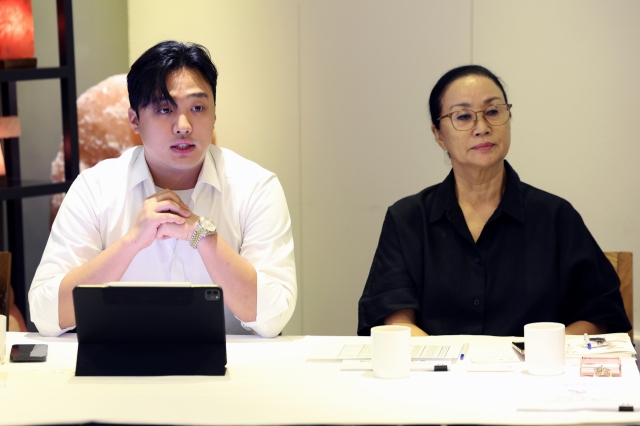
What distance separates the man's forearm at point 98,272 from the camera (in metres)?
2.18

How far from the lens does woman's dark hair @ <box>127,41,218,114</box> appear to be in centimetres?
231

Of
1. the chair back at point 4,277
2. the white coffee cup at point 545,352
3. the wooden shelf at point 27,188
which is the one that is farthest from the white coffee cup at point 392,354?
the wooden shelf at point 27,188

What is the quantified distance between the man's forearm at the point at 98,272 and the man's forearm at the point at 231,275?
192mm

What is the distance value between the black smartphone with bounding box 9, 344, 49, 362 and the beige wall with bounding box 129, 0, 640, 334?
1970 millimetres

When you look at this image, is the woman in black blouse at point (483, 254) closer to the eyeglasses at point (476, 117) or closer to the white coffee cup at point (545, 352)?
the eyeglasses at point (476, 117)

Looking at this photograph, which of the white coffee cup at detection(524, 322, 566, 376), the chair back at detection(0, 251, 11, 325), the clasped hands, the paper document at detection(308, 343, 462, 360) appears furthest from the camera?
the chair back at detection(0, 251, 11, 325)

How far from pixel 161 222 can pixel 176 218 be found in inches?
1.6

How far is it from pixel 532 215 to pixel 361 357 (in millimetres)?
838

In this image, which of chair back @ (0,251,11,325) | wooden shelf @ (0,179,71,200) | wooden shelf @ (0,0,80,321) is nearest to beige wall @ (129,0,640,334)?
wooden shelf @ (0,0,80,321)

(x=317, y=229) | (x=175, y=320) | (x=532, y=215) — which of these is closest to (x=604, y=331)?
(x=532, y=215)

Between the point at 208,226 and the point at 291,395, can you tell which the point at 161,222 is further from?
the point at 291,395

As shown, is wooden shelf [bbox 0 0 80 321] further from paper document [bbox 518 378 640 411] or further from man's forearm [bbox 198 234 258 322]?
paper document [bbox 518 378 640 411]

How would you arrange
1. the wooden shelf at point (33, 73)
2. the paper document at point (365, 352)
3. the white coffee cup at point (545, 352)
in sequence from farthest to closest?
the wooden shelf at point (33, 73)
the paper document at point (365, 352)
the white coffee cup at point (545, 352)

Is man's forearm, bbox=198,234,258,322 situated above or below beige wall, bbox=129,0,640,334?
below
